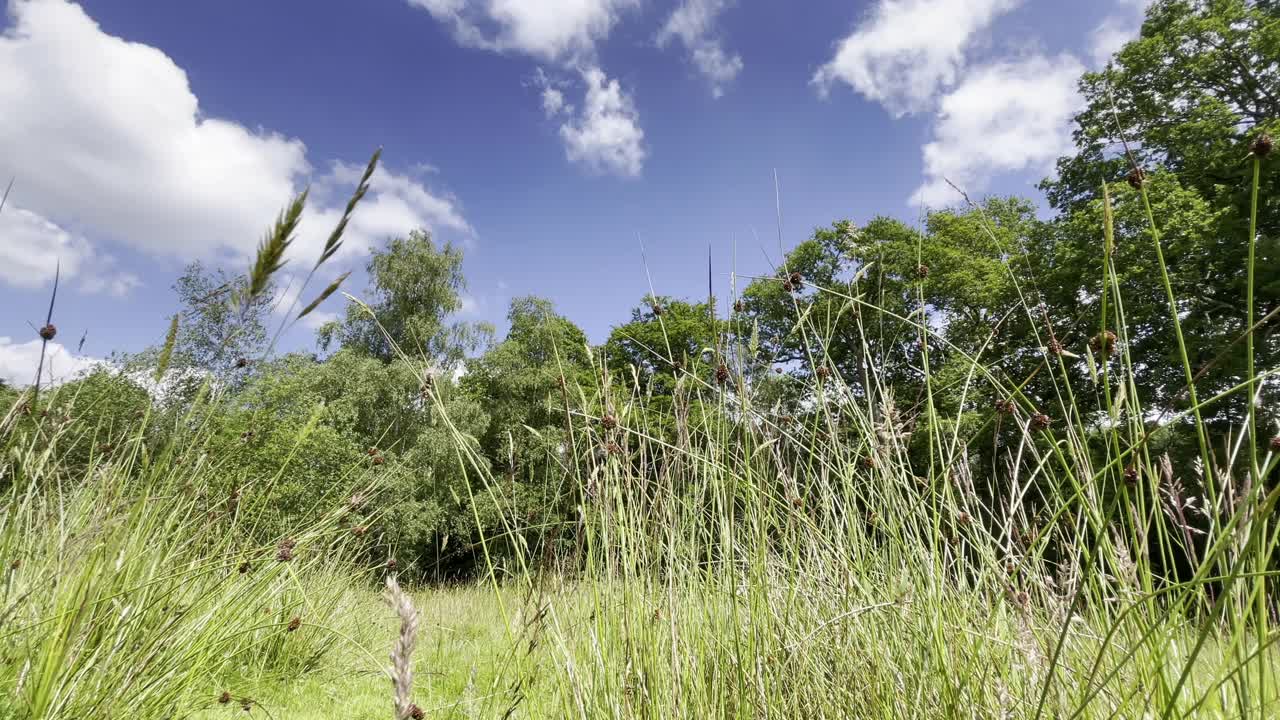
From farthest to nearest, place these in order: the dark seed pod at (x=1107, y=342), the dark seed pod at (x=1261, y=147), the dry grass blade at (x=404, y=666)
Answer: the dark seed pod at (x=1107, y=342), the dark seed pod at (x=1261, y=147), the dry grass blade at (x=404, y=666)

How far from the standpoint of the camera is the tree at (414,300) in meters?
20.8

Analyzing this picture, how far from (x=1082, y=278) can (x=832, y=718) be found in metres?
12.5

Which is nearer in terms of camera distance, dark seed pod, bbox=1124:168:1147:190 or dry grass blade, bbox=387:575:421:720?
dry grass blade, bbox=387:575:421:720

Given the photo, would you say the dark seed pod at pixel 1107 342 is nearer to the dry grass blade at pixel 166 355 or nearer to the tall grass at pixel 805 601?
the tall grass at pixel 805 601

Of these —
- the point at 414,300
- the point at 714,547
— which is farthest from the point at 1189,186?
the point at 414,300

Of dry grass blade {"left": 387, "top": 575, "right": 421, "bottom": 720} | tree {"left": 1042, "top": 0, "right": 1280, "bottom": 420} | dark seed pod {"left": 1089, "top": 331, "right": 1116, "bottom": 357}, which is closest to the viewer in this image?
dry grass blade {"left": 387, "top": 575, "right": 421, "bottom": 720}

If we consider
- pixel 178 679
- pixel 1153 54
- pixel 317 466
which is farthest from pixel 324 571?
pixel 1153 54

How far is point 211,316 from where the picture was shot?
1.10 m

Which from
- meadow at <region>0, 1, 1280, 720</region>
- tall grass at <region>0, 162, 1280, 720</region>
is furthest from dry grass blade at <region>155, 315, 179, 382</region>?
tall grass at <region>0, 162, 1280, 720</region>

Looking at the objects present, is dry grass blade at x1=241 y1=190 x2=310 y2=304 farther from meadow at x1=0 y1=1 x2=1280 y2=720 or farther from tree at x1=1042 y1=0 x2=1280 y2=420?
tree at x1=1042 y1=0 x2=1280 y2=420

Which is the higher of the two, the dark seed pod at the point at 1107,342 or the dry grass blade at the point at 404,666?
the dark seed pod at the point at 1107,342

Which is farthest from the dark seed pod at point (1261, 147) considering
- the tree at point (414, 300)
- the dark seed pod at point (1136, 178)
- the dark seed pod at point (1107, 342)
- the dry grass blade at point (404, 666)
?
the tree at point (414, 300)

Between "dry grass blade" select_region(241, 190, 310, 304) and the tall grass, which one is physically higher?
"dry grass blade" select_region(241, 190, 310, 304)

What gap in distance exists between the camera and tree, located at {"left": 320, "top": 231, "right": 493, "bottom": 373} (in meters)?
20.8
